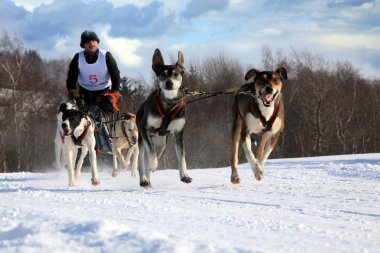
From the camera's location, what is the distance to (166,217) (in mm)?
4133

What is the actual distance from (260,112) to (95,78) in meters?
2.91

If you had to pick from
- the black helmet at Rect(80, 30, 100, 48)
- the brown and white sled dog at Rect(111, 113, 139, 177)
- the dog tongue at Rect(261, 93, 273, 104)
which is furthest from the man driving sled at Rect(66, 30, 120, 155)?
the dog tongue at Rect(261, 93, 273, 104)

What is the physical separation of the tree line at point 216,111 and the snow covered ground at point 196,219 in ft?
85.1

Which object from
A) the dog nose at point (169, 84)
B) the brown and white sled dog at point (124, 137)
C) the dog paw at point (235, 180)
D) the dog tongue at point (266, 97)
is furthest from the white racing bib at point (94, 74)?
the dog tongue at point (266, 97)

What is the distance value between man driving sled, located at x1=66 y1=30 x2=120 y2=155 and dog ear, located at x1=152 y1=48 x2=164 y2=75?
77.1 inches

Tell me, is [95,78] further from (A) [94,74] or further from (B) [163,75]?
(B) [163,75]

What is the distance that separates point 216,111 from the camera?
44.8m

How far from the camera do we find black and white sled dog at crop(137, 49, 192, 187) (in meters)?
6.25

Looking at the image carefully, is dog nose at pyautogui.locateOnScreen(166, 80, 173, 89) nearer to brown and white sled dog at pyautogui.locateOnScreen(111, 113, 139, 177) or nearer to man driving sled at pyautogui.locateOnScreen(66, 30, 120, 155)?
man driving sled at pyautogui.locateOnScreen(66, 30, 120, 155)

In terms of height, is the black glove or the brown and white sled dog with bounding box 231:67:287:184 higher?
the black glove

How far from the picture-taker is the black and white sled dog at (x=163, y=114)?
6.25m

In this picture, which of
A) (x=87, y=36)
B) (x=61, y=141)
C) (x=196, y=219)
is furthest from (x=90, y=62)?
(x=196, y=219)

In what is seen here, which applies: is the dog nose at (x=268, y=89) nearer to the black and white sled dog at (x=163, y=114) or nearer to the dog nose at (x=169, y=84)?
the black and white sled dog at (x=163, y=114)

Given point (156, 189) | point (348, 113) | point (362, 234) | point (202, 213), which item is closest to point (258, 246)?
point (362, 234)
